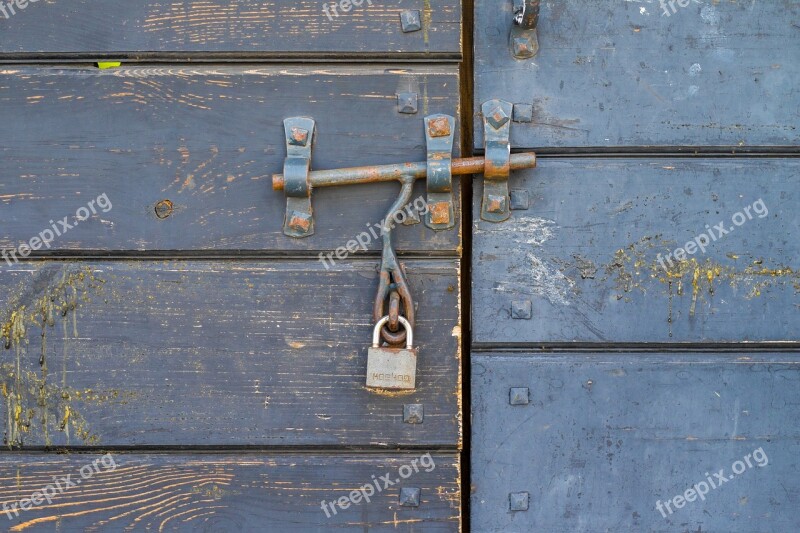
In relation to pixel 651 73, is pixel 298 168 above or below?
below

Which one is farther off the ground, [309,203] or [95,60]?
[95,60]

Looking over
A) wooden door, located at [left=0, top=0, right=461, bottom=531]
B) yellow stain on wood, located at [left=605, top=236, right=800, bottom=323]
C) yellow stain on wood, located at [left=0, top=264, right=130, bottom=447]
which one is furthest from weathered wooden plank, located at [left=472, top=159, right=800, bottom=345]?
yellow stain on wood, located at [left=0, top=264, right=130, bottom=447]

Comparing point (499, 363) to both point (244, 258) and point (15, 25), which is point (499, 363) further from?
point (15, 25)

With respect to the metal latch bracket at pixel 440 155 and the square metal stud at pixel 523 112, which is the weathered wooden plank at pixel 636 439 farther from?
the square metal stud at pixel 523 112

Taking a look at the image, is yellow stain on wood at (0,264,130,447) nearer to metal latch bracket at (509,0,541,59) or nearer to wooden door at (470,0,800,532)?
wooden door at (470,0,800,532)

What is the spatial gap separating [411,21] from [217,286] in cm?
49

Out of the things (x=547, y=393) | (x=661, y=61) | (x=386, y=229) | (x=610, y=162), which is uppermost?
(x=661, y=61)

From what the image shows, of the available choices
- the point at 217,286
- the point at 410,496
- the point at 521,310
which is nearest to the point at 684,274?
the point at 521,310

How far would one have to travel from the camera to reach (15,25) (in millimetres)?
1112

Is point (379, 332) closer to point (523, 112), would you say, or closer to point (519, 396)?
point (519, 396)

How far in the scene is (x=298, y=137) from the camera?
42.4 inches

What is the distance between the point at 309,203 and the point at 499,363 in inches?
14.5

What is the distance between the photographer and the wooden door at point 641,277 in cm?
110

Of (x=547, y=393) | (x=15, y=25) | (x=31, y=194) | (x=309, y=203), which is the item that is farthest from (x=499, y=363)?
(x=15, y=25)
